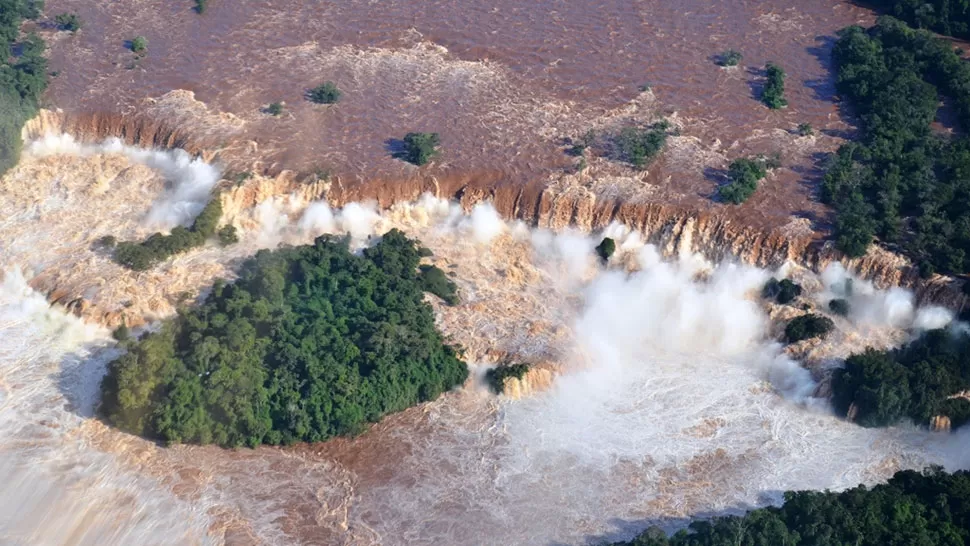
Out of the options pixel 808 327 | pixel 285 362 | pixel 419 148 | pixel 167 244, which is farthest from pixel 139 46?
pixel 808 327

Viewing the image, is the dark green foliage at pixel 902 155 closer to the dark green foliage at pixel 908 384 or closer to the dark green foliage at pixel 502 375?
the dark green foliage at pixel 908 384

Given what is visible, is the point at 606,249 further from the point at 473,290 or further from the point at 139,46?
the point at 139,46

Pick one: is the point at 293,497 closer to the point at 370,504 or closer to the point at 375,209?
the point at 370,504

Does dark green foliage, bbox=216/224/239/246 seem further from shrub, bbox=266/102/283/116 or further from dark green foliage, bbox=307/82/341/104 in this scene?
dark green foliage, bbox=307/82/341/104

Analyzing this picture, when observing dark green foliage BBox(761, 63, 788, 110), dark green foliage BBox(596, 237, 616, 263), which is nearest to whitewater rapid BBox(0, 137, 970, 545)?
dark green foliage BBox(596, 237, 616, 263)

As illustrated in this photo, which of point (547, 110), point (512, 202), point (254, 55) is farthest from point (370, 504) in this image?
point (254, 55)

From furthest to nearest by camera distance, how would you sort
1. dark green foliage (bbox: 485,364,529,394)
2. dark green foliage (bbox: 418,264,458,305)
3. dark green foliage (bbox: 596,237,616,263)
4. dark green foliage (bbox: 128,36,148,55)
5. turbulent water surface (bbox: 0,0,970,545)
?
dark green foliage (bbox: 128,36,148,55), dark green foliage (bbox: 596,237,616,263), dark green foliage (bbox: 418,264,458,305), dark green foliage (bbox: 485,364,529,394), turbulent water surface (bbox: 0,0,970,545)
